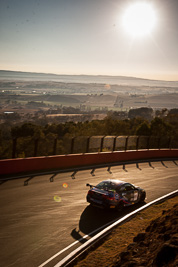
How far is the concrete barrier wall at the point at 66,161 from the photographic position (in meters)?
16.3

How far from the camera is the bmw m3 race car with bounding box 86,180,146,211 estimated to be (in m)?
10.8

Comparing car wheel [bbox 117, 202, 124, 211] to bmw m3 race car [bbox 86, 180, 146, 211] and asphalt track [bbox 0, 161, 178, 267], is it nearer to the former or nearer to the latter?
Answer: bmw m3 race car [bbox 86, 180, 146, 211]

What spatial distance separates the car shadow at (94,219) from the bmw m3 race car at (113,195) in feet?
0.88

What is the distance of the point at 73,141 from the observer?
19969mm

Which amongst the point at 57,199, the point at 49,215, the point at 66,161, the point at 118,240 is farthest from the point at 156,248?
the point at 66,161

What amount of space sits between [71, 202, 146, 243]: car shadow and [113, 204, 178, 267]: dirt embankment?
2.04 m

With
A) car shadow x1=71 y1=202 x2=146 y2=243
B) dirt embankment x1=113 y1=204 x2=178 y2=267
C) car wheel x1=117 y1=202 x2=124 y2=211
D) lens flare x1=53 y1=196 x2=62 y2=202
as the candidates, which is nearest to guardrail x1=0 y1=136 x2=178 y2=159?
lens flare x1=53 y1=196 x2=62 y2=202

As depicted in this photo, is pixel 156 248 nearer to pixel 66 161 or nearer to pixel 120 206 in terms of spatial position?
pixel 120 206

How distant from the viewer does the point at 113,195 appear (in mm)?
10938

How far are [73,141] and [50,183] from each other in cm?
583

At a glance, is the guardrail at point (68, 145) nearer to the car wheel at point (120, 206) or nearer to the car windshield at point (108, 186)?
the car windshield at point (108, 186)

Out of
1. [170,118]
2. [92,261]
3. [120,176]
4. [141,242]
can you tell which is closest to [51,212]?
[92,261]

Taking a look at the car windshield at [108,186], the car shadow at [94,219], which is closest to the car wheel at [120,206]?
the car shadow at [94,219]

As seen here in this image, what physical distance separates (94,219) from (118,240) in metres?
1.87
